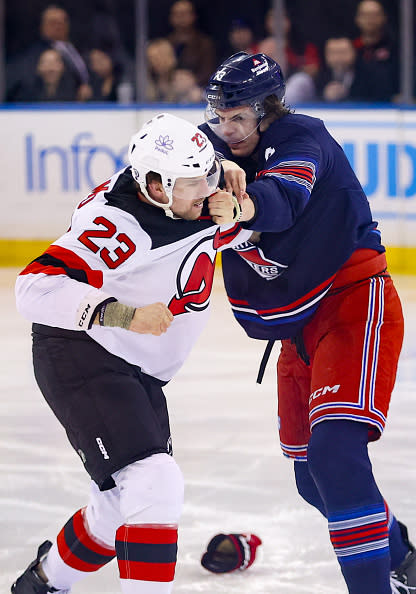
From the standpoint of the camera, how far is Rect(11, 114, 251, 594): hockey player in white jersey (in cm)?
238

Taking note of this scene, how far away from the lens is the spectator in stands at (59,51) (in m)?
8.45

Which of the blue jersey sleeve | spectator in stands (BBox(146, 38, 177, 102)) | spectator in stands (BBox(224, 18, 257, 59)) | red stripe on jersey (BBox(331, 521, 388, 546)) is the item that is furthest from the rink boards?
red stripe on jersey (BBox(331, 521, 388, 546))

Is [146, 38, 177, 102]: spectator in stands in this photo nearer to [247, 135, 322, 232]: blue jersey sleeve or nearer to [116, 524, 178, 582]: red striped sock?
[247, 135, 322, 232]: blue jersey sleeve

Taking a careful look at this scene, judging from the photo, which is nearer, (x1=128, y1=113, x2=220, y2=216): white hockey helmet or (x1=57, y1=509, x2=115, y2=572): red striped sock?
(x1=128, y1=113, x2=220, y2=216): white hockey helmet

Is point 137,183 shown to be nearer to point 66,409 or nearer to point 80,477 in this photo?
point 66,409

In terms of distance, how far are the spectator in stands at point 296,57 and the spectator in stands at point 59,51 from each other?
137 centimetres

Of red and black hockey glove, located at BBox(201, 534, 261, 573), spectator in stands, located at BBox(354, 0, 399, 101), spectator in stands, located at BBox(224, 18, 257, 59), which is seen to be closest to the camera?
red and black hockey glove, located at BBox(201, 534, 261, 573)

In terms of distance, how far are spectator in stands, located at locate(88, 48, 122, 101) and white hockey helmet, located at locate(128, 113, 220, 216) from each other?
5968 mm

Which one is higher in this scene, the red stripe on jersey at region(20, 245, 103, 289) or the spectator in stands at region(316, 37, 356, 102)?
the red stripe on jersey at region(20, 245, 103, 289)

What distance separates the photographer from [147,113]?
816 cm

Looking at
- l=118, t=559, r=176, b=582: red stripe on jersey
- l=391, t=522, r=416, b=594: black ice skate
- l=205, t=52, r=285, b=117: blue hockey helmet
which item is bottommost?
l=391, t=522, r=416, b=594: black ice skate

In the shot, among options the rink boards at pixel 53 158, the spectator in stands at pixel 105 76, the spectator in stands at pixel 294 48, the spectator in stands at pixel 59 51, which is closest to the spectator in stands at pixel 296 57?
the spectator in stands at pixel 294 48

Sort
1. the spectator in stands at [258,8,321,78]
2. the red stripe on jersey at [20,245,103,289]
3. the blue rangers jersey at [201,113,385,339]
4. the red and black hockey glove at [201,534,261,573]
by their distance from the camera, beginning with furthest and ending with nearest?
the spectator in stands at [258,8,321,78]
the red and black hockey glove at [201,534,261,573]
the blue rangers jersey at [201,113,385,339]
the red stripe on jersey at [20,245,103,289]

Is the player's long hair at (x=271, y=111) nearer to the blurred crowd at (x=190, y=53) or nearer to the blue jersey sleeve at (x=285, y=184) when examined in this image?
the blue jersey sleeve at (x=285, y=184)
